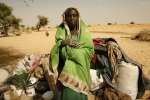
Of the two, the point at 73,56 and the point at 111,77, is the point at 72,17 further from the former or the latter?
the point at 111,77

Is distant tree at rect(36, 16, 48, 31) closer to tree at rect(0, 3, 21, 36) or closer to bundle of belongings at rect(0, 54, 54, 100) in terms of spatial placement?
tree at rect(0, 3, 21, 36)

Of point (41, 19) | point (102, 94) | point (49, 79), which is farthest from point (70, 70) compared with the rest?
point (41, 19)

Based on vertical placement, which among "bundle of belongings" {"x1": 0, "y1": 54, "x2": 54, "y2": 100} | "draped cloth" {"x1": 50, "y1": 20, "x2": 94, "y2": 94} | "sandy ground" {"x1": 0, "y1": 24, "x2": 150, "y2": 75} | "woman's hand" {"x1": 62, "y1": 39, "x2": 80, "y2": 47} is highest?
"woman's hand" {"x1": 62, "y1": 39, "x2": 80, "y2": 47}

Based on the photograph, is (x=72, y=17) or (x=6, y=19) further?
(x=6, y=19)

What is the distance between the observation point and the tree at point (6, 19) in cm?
3556

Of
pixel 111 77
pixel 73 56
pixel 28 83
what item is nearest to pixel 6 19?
pixel 28 83

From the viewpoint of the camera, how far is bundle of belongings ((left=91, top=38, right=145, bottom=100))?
6.16m

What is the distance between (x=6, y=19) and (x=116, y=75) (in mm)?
31177

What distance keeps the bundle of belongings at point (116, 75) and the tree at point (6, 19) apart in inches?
1187

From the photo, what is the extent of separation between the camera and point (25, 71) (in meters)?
7.35

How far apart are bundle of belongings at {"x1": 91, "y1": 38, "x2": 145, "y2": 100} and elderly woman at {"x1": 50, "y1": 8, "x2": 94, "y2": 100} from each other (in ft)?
2.52

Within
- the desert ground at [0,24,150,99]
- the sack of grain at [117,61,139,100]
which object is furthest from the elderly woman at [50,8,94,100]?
the desert ground at [0,24,150,99]

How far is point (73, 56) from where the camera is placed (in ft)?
17.5

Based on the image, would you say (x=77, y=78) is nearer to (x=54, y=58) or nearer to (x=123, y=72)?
(x=54, y=58)
